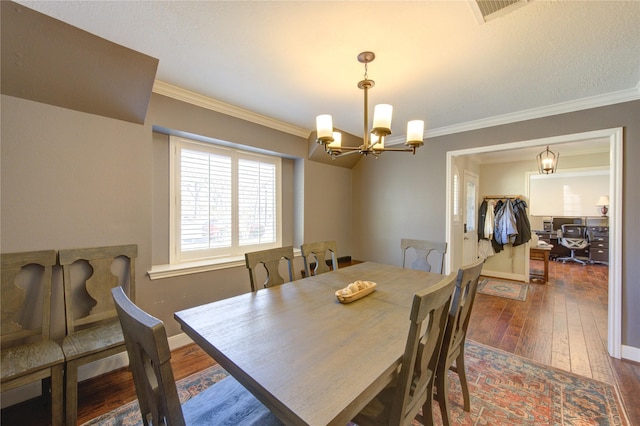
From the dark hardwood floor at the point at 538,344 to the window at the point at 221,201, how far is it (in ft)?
3.49

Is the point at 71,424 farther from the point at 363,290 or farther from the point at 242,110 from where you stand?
the point at 242,110

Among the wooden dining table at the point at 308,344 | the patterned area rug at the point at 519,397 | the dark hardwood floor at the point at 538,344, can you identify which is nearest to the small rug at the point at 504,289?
the dark hardwood floor at the point at 538,344

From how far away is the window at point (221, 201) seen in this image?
265 cm

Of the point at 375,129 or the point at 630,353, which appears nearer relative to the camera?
the point at 375,129

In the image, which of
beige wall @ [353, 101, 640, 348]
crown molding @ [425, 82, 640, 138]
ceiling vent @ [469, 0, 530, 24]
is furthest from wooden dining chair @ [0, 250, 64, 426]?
crown molding @ [425, 82, 640, 138]

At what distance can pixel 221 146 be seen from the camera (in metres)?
2.94

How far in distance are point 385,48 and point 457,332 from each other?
185cm

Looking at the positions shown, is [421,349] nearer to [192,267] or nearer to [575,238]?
[192,267]

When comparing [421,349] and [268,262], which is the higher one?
[268,262]

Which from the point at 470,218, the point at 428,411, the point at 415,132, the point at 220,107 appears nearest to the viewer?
the point at 428,411

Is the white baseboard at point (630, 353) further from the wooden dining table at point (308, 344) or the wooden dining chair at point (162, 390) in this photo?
the wooden dining chair at point (162, 390)

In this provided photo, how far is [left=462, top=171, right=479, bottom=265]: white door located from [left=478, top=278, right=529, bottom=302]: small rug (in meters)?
0.48

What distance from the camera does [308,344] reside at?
1.10 metres

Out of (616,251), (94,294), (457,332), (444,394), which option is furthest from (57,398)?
(616,251)
